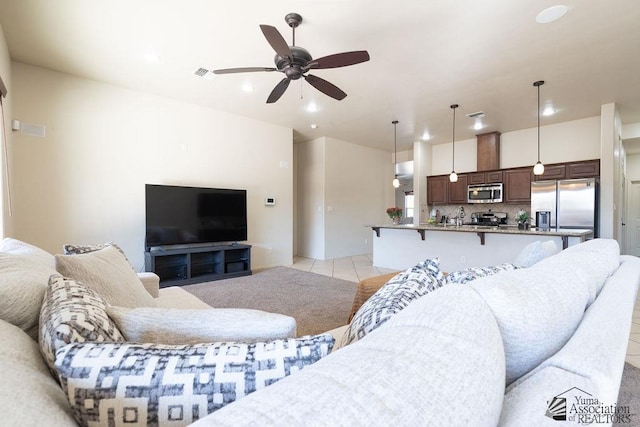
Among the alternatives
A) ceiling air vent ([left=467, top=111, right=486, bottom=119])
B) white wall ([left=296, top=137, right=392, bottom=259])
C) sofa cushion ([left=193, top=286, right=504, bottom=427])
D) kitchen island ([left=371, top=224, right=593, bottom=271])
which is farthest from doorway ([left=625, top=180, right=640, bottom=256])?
sofa cushion ([left=193, top=286, right=504, bottom=427])

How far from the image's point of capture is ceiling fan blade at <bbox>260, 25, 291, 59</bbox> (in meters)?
2.17

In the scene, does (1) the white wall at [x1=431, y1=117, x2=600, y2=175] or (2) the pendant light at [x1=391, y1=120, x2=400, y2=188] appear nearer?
(1) the white wall at [x1=431, y1=117, x2=600, y2=175]

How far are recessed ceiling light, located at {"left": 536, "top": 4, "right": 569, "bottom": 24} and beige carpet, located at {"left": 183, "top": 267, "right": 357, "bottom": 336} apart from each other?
3.26 m

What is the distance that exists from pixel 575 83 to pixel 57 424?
549cm

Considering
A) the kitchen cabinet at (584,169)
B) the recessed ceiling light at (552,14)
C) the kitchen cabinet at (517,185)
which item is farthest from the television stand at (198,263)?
the kitchen cabinet at (584,169)

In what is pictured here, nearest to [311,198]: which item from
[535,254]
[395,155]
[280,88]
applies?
[395,155]

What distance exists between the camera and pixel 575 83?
12.8 feet

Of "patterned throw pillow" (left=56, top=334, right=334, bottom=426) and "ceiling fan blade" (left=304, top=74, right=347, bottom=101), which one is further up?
"ceiling fan blade" (left=304, top=74, right=347, bottom=101)

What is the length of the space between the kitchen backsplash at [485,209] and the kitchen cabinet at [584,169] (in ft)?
3.18

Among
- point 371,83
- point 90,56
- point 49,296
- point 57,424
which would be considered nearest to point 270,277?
point 371,83

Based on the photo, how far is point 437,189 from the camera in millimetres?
7203

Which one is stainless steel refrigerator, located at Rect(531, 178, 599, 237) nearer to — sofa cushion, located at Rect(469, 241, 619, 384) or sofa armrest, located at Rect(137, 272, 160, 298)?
sofa cushion, located at Rect(469, 241, 619, 384)

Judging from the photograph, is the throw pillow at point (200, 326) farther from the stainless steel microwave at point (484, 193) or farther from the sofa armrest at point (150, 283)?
the stainless steel microwave at point (484, 193)
